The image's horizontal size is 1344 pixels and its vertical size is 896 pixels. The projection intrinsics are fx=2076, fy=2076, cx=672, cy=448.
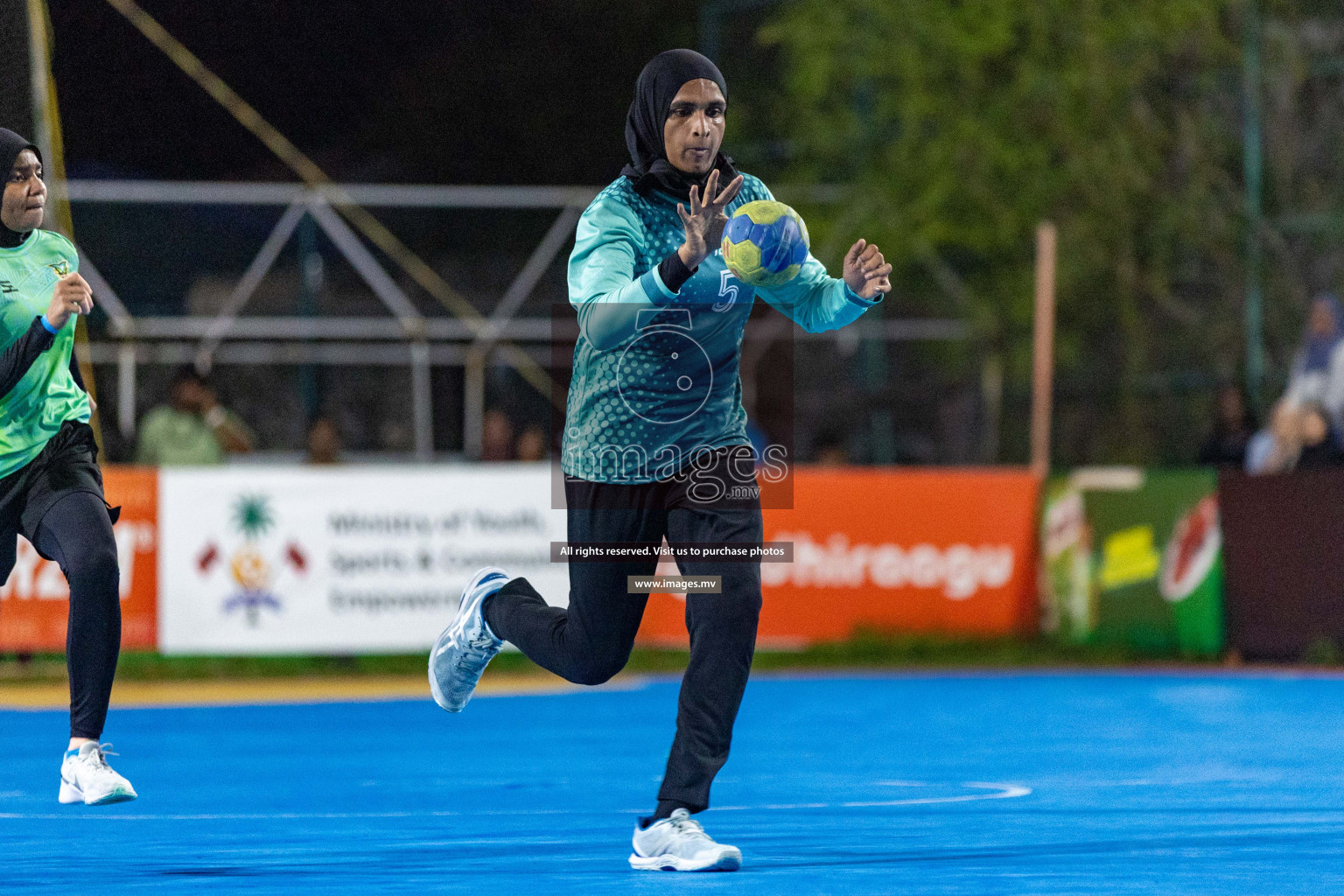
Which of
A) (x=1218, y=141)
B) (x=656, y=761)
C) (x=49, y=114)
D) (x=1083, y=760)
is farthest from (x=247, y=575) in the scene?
(x=1218, y=141)

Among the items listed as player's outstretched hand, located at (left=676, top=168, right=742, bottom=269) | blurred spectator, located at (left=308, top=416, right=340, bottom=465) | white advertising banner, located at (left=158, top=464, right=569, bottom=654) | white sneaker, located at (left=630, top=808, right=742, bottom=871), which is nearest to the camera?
player's outstretched hand, located at (left=676, top=168, right=742, bottom=269)

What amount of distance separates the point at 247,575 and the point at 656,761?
18.9ft

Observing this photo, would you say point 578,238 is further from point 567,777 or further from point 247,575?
point 247,575

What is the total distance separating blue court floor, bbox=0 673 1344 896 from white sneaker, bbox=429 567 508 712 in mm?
457

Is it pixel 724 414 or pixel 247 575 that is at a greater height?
pixel 724 414

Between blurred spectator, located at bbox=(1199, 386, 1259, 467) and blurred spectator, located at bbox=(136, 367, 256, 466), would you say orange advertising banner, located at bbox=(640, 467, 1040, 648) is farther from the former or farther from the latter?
blurred spectator, located at bbox=(136, 367, 256, 466)

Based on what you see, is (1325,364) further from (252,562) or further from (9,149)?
(9,149)

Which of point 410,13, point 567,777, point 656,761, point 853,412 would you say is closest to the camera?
point 567,777

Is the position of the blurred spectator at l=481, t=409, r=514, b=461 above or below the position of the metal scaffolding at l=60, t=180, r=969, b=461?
below

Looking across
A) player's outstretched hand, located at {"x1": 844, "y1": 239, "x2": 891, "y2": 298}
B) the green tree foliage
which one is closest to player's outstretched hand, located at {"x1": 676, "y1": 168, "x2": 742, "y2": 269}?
player's outstretched hand, located at {"x1": 844, "y1": 239, "x2": 891, "y2": 298}

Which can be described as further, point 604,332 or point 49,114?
point 49,114

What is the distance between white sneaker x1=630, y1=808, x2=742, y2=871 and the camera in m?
5.73

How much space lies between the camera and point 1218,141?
79.3 ft

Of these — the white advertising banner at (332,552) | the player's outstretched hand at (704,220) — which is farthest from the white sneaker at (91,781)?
the white advertising banner at (332,552)
